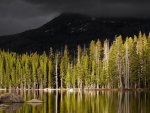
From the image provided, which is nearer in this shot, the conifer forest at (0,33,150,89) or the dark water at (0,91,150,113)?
the dark water at (0,91,150,113)

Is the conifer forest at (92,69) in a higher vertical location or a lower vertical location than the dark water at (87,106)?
higher

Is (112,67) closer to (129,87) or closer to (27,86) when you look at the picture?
(129,87)

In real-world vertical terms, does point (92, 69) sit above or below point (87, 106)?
above

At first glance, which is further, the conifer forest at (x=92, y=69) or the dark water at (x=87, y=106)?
the conifer forest at (x=92, y=69)

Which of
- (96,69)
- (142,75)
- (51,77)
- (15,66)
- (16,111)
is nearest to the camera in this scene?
(16,111)

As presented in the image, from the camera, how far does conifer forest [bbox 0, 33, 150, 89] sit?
15570cm

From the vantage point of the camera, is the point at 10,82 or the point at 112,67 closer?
the point at 112,67

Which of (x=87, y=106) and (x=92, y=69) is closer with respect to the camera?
(x=87, y=106)

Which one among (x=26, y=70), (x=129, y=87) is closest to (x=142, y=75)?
(x=129, y=87)

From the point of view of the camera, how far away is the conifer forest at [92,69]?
156 meters

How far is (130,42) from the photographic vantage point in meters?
160

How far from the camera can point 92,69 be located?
550ft

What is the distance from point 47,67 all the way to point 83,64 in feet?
76.2

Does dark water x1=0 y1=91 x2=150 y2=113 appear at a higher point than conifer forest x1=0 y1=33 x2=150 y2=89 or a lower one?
lower
